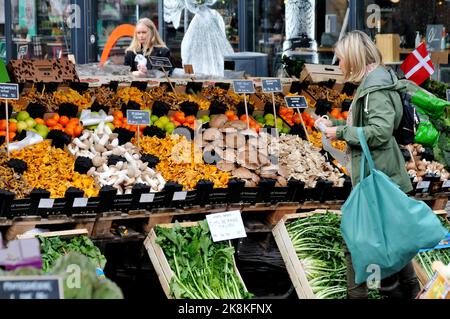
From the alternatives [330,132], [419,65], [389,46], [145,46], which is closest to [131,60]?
[145,46]

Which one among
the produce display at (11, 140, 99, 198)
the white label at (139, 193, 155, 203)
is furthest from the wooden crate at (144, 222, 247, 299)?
the produce display at (11, 140, 99, 198)

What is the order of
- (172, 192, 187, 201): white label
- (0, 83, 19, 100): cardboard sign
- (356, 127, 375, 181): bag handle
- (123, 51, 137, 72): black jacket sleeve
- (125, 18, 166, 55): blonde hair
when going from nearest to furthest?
(356, 127, 375, 181): bag handle → (172, 192, 187, 201): white label → (0, 83, 19, 100): cardboard sign → (123, 51, 137, 72): black jacket sleeve → (125, 18, 166, 55): blonde hair

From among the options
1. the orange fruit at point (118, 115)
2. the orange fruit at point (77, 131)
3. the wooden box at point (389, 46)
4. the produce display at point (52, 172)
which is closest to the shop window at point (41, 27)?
the wooden box at point (389, 46)

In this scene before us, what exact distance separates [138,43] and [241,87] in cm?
197

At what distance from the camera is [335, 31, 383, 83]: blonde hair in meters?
4.78

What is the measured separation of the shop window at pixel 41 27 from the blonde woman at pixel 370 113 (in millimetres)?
6353

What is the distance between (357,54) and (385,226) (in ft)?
3.07

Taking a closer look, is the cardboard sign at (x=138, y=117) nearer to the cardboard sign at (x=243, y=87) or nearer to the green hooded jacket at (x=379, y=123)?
the cardboard sign at (x=243, y=87)

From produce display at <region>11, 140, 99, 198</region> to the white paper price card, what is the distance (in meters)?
0.85

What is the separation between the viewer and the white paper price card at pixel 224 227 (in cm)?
530

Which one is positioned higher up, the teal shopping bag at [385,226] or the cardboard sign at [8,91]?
the cardboard sign at [8,91]

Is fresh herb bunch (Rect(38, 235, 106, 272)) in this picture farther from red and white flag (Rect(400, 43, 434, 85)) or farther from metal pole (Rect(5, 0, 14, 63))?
metal pole (Rect(5, 0, 14, 63))

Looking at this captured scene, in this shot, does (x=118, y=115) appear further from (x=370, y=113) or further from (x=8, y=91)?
(x=370, y=113)
